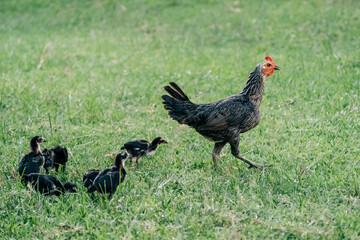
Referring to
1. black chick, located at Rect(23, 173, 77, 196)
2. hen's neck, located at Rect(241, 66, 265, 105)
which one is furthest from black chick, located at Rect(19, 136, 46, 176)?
hen's neck, located at Rect(241, 66, 265, 105)

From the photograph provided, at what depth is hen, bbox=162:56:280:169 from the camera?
6.19 m

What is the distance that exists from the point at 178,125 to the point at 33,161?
2.59 m

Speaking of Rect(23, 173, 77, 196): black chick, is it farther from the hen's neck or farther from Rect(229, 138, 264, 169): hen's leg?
the hen's neck

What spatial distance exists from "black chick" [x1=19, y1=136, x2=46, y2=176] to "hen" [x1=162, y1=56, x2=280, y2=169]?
5.27 ft

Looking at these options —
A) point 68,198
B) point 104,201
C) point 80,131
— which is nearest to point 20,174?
point 68,198

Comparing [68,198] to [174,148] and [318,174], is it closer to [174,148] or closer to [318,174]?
[174,148]

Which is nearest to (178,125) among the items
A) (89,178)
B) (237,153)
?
(237,153)

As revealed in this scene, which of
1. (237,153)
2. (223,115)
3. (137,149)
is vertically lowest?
(237,153)

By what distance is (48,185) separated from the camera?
5496mm

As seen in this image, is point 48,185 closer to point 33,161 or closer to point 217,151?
point 33,161

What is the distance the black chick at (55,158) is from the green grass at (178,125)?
158 millimetres

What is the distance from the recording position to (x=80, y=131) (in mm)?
Answer: 7723

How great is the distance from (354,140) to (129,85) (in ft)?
14.6

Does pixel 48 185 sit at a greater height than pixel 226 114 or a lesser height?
lesser
